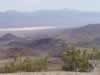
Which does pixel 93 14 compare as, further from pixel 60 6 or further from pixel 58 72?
pixel 58 72

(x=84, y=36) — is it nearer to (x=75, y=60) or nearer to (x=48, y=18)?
(x=75, y=60)

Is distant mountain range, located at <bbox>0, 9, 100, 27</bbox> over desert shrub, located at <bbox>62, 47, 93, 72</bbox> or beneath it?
over

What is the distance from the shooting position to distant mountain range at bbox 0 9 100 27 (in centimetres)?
303

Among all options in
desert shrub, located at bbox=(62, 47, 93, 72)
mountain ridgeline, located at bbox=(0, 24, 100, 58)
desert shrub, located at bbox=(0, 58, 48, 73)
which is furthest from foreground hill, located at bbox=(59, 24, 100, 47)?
desert shrub, located at bbox=(0, 58, 48, 73)

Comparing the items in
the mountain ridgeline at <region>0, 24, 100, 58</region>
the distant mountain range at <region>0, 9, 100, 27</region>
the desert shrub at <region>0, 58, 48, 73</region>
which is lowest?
the desert shrub at <region>0, 58, 48, 73</region>

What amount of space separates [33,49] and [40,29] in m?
0.28

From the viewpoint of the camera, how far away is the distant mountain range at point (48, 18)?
119 inches

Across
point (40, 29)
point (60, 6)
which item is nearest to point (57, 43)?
point (40, 29)

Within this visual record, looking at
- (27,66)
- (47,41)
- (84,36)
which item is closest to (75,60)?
(84,36)

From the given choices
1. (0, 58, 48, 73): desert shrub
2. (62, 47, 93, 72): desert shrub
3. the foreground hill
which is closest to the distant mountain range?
the foreground hill

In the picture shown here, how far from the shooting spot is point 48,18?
120 inches

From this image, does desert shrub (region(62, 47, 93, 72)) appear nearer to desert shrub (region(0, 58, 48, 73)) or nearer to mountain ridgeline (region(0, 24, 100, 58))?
mountain ridgeline (region(0, 24, 100, 58))

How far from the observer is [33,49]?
3.05 metres

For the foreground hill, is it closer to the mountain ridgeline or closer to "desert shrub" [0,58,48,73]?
the mountain ridgeline
